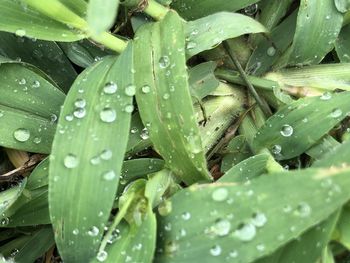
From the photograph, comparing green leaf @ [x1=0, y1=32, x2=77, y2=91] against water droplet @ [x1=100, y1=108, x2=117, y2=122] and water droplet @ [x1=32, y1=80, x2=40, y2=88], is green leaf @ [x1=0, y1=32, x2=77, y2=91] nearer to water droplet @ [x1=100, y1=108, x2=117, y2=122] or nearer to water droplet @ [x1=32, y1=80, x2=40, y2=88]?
water droplet @ [x1=32, y1=80, x2=40, y2=88]

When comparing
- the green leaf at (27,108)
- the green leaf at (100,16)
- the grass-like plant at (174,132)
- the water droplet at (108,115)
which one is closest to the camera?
the green leaf at (100,16)

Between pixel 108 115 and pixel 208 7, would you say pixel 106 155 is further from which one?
pixel 208 7

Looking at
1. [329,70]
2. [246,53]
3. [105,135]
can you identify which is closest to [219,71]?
[246,53]

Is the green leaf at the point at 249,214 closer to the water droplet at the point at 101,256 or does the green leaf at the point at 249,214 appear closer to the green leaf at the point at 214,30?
the water droplet at the point at 101,256

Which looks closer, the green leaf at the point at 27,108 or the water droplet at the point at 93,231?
the water droplet at the point at 93,231

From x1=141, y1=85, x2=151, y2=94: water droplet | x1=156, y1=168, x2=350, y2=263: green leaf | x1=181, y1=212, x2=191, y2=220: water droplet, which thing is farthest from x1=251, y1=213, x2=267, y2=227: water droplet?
x1=141, y1=85, x2=151, y2=94: water droplet

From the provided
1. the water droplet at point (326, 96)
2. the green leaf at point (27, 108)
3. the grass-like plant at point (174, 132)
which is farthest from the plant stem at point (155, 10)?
the water droplet at point (326, 96)
